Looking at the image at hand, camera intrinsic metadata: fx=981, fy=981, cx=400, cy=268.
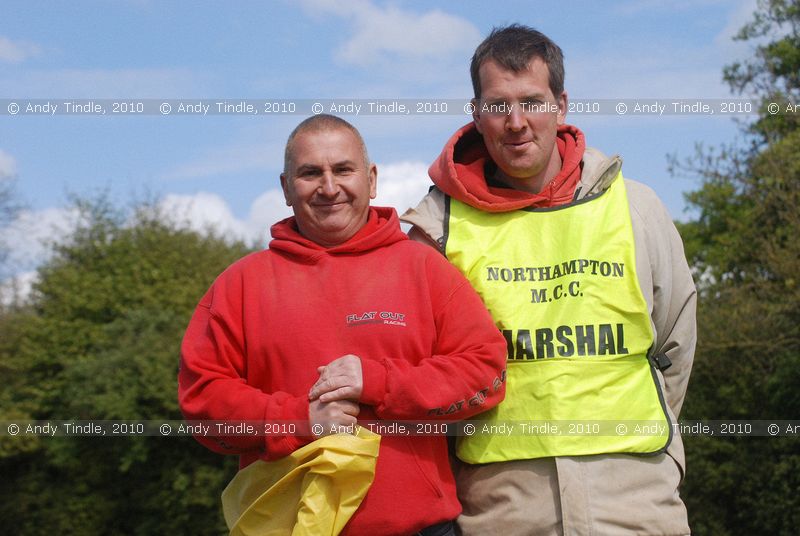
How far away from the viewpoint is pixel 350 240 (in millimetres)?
3574

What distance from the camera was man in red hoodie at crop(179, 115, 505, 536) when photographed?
10.6ft

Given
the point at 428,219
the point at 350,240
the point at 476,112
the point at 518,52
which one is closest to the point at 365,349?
the point at 350,240

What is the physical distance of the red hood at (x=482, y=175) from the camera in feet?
12.4

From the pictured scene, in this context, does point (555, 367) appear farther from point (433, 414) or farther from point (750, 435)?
point (750, 435)

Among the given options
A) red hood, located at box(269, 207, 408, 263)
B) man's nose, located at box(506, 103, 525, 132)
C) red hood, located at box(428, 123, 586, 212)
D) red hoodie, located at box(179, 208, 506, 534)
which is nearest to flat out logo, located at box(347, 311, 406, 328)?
red hoodie, located at box(179, 208, 506, 534)

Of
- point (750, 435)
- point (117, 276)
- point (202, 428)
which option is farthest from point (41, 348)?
point (202, 428)

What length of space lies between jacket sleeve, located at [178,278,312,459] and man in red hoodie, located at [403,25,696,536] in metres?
0.75

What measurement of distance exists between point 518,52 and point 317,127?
835mm

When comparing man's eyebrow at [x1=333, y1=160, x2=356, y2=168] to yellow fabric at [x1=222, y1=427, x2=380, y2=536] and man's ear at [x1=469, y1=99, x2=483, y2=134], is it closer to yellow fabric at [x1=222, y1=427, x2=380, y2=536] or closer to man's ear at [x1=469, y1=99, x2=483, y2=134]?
man's ear at [x1=469, y1=99, x2=483, y2=134]

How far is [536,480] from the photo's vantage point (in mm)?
3512

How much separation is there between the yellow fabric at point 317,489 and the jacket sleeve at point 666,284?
1264 millimetres

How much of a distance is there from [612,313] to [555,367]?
0.98ft

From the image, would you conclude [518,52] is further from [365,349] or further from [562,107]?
[365,349]

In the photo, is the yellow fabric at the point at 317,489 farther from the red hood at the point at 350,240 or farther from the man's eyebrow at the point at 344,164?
the man's eyebrow at the point at 344,164
